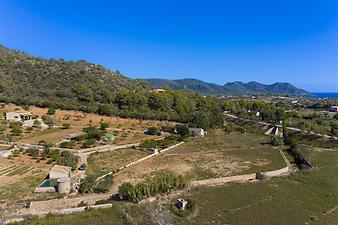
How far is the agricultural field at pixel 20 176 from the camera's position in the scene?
23.6 metres

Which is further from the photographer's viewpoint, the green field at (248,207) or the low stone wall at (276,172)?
the low stone wall at (276,172)

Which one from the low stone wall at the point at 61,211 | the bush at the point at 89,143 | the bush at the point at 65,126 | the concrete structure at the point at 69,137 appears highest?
the bush at the point at 65,126

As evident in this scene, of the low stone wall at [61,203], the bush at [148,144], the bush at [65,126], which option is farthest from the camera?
the bush at [65,126]

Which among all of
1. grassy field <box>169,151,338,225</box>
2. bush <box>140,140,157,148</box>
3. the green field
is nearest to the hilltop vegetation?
bush <box>140,140,157,148</box>

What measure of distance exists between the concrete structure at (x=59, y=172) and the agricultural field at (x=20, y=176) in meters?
1.04

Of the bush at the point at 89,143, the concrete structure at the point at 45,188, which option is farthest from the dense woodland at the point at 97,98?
the concrete structure at the point at 45,188

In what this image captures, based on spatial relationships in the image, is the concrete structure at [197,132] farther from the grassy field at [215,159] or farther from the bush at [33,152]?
the bush at [33,152]

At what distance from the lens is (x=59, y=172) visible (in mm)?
27469

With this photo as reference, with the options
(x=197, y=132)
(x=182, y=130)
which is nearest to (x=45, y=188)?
(x=182, y=130)

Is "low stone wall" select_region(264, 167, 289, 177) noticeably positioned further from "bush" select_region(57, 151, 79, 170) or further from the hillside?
the hillside

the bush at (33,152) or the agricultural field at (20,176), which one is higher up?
the bush at (33,152)

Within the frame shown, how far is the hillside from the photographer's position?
236 ft

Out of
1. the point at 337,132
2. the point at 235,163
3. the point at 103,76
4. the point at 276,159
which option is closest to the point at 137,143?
the point at 235,163

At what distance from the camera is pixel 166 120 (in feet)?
215
